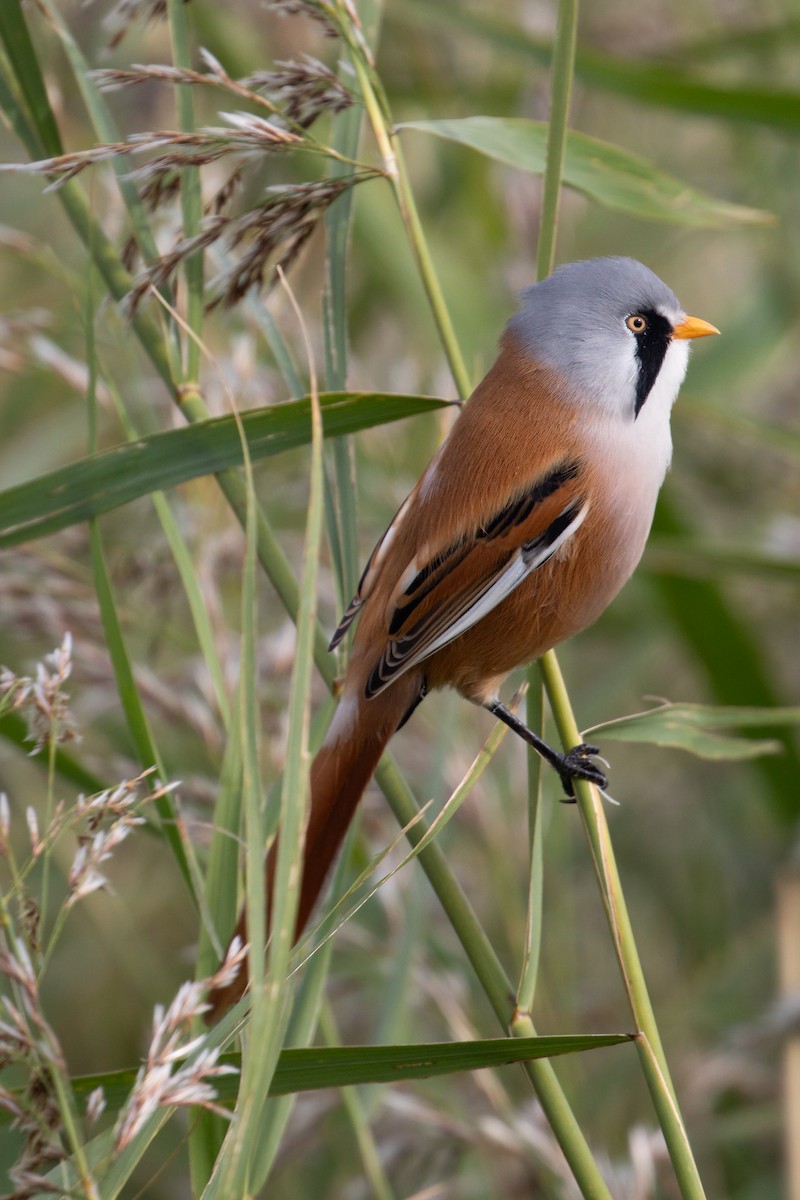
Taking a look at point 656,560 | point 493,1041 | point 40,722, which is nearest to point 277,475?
point 656,560

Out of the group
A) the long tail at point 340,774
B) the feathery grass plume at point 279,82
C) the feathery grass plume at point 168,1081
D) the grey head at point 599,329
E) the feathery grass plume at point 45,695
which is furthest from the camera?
the grey head at point 599,329

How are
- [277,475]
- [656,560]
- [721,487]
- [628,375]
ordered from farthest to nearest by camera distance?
1. [721,487]
2. [277,475]
3. [656,560]
4. [628,375]

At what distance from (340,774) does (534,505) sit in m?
0.46

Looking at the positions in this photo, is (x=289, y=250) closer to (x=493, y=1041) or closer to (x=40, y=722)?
(x=40, y=722)

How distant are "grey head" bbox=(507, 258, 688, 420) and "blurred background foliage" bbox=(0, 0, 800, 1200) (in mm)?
476

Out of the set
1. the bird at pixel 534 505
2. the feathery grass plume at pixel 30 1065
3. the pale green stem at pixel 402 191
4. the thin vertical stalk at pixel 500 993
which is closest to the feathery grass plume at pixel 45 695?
the feathery grass plume at pixel 30 1065

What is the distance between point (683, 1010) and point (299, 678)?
194 centimetres

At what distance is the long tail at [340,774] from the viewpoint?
1.50 metres

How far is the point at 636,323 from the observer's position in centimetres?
176

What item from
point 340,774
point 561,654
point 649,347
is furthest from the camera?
point 561,654

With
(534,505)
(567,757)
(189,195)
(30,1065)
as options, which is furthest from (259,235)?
(30,1065)

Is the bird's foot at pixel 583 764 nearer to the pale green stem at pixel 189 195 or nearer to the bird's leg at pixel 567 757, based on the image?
the bird's leg at pixel 567 757

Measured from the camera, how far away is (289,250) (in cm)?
139

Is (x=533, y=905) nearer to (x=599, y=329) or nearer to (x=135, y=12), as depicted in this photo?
(x=599, y=329)
